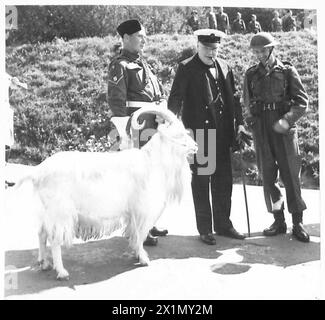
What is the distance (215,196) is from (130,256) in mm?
979

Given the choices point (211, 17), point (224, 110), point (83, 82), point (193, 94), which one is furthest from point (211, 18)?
point (83, 82)

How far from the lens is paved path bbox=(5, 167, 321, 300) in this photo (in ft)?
14.3

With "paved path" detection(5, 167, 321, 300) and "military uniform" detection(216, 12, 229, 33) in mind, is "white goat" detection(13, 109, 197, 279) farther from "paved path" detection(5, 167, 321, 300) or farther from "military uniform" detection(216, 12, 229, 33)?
"military uniform" detection(216, 12, 229, 33)

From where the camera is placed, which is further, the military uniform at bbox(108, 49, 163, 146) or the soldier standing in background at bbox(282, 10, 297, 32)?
the soldier standing in background at bbox(282, 10, 297, 32)

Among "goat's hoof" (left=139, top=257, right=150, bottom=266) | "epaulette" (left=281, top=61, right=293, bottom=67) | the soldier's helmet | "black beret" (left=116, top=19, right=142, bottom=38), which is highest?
"black beret" (left=116, top=19, right=142, bottom=38)

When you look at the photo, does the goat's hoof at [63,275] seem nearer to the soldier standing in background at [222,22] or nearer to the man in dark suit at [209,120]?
the man in dark suit at [209,120]

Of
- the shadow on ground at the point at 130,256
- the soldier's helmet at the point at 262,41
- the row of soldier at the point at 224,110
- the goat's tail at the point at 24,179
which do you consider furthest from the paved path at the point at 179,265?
the soldier's helmet at the point at 262,41

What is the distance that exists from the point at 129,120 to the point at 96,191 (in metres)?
0.68

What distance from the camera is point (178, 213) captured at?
4.84 m

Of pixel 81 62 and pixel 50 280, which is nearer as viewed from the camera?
pixel 50 280

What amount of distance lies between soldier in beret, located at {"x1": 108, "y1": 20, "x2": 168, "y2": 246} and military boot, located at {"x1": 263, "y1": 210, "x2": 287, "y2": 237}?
1083 millimetres
